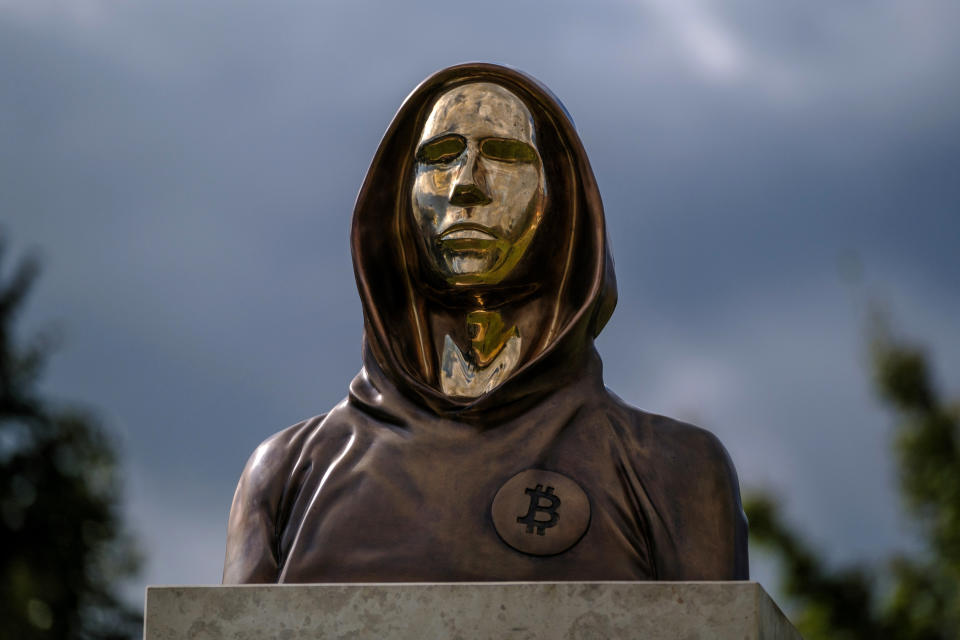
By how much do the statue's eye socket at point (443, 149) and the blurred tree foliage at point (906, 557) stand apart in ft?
38.3

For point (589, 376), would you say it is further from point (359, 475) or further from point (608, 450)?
point (359, 475)

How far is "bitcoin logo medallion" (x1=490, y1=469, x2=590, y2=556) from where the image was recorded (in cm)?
568

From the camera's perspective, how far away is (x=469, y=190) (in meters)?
6.23

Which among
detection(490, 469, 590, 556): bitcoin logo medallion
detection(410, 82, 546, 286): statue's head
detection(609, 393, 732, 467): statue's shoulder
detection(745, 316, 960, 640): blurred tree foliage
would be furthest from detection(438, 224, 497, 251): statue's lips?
detection(745, 316, 960, 640): blurred tree foliage

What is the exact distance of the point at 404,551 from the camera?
570 centimetres

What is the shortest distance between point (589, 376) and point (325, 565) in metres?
1.17

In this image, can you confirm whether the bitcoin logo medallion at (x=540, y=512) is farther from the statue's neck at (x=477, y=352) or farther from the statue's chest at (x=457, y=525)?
the statue's neck at (x=477, y=352)

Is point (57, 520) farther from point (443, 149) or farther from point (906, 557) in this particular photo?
point (443, 149)

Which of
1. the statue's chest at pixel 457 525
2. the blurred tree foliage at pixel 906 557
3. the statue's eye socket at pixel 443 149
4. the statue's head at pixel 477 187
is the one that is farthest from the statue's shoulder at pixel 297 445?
the blurred tree foliage at pixel 906 557

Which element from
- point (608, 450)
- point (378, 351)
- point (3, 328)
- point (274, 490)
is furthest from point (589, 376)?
point (3, 328)

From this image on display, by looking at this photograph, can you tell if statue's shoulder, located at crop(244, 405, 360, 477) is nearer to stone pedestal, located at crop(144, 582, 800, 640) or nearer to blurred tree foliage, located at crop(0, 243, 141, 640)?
stone pedestal, located at crop(144, 582, 800, 640)

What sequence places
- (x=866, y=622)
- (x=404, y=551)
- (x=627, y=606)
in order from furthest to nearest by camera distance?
(x=866, y=622) → (x=404, y=551) → (x=627, y=606)

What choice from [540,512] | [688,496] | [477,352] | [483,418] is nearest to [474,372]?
[477,352]

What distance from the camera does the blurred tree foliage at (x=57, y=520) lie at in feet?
67.2
